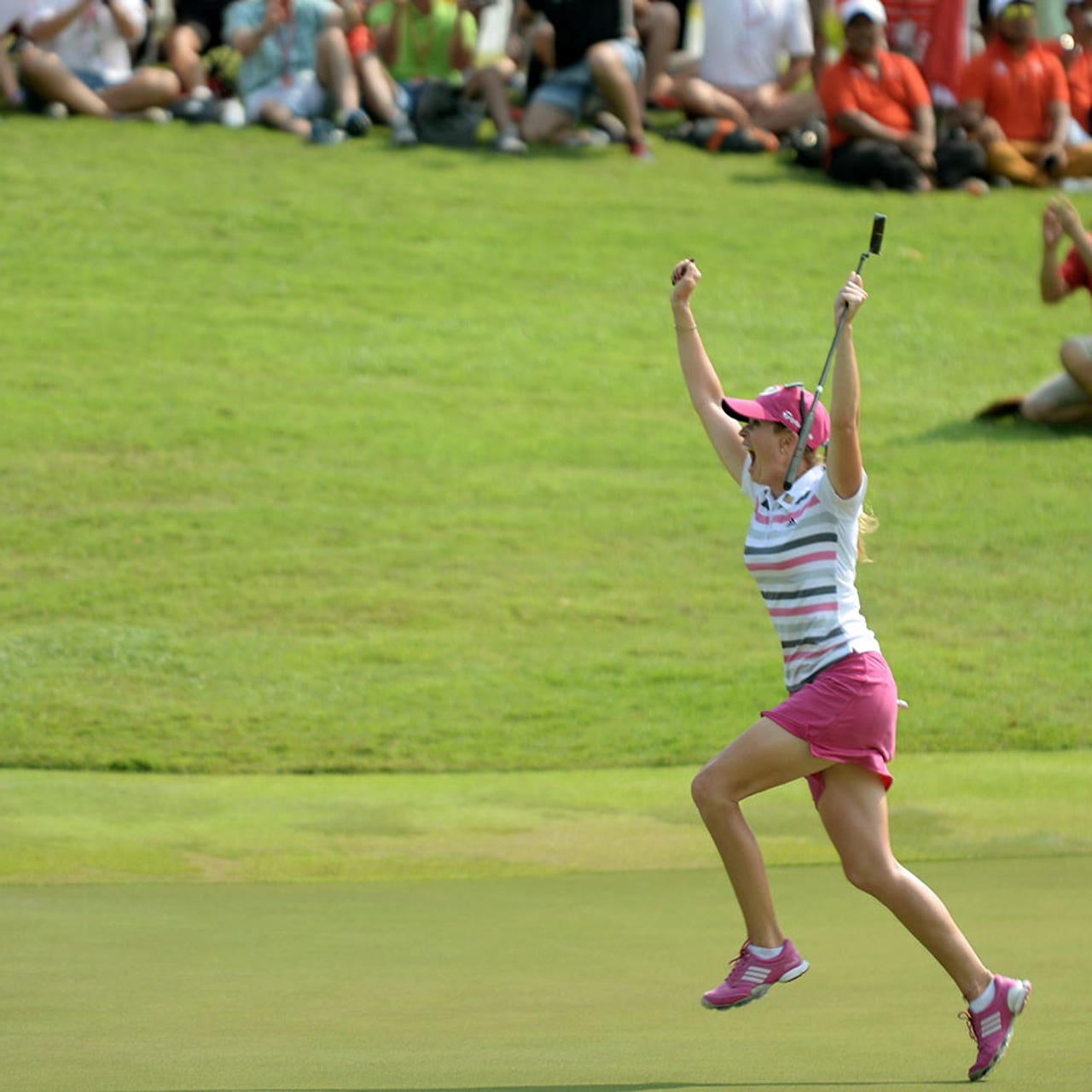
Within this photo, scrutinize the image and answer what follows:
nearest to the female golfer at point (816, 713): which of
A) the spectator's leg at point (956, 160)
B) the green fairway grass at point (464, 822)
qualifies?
the green fairway grass at point (464, 822)

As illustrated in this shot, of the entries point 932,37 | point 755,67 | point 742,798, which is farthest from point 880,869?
point 932,37

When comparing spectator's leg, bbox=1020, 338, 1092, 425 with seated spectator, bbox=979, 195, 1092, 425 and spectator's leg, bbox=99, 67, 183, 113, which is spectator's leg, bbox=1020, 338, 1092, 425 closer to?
seated spectator, bbox=979, 195, 1092, 425

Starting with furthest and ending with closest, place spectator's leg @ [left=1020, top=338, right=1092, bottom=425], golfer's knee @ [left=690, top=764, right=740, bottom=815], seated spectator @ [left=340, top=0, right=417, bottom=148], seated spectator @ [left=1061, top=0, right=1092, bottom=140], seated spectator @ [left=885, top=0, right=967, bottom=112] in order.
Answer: seated spectator @ [left=885, top=0, right=967, bottom=112], seated spectator @ [left=1061, top=0, right=1092, bottom=140], seated spectator @ [left=340, top=0, right=417, bottom=148], spectator's leg @ [left=1020, top=338, right=1092, bottom=425], golfer's knee @ [left=690, top=764, right=740, bottom=815]

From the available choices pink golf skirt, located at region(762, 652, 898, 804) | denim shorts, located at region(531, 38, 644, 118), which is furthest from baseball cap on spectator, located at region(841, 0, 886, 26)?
pink golf skirt, located at region(762, 652, 898, 804)

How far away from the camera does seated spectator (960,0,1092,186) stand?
16672mm

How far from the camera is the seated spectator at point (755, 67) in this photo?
57.1 feet

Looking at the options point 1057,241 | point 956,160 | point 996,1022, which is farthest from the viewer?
point 956,160

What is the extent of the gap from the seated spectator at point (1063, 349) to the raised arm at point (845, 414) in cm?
636

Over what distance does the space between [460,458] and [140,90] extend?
20.2 ft

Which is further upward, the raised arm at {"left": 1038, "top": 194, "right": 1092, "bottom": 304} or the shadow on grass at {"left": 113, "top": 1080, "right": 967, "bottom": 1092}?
the raised arm at {"left": 1038, "top": 194, "right": 1092, "bottom": 304}

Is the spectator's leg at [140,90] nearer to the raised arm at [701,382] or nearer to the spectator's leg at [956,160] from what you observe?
the spectator's leg at [956,160]

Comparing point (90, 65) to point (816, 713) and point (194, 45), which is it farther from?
point (816, 713)

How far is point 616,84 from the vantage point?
16.6 m

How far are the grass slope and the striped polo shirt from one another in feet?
13.8
